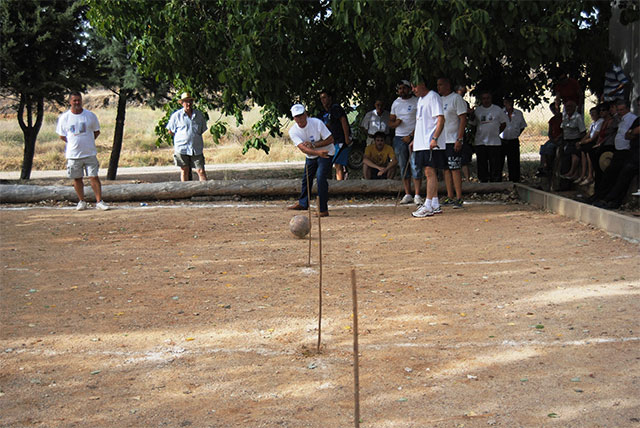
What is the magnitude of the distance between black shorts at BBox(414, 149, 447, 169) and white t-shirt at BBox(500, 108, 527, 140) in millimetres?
3630

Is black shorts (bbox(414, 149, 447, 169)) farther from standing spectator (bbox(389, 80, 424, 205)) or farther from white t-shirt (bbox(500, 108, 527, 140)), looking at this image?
white t-shirt (bbox(500, 108, 527, 140))

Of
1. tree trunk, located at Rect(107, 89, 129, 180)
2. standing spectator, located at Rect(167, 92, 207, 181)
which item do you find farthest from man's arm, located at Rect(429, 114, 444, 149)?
tree trunk, located at Rect(107, 89, 129, 180)

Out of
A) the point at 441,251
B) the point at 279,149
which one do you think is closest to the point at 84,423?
the point at 441,251

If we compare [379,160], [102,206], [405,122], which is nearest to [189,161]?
[102,206]

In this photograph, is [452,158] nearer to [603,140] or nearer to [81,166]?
[603,140]

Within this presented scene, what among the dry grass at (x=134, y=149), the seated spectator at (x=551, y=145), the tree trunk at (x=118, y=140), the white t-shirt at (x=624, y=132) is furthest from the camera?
the dry grass at (x=134, y=149)

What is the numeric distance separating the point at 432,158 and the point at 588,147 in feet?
8.69

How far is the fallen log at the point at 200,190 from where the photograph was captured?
1277 centimetres

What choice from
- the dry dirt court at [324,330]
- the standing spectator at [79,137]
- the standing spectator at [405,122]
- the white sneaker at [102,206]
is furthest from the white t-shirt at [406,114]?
the white sneaker at [102,206]

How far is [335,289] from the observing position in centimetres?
639

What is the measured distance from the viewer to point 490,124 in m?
13.3

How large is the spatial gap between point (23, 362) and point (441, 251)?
4.50 meters

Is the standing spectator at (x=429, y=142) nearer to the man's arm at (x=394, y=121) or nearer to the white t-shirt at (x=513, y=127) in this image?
the man's arm at (x=394, y=121)

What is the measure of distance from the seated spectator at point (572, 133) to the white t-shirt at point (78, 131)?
728 centimetres
